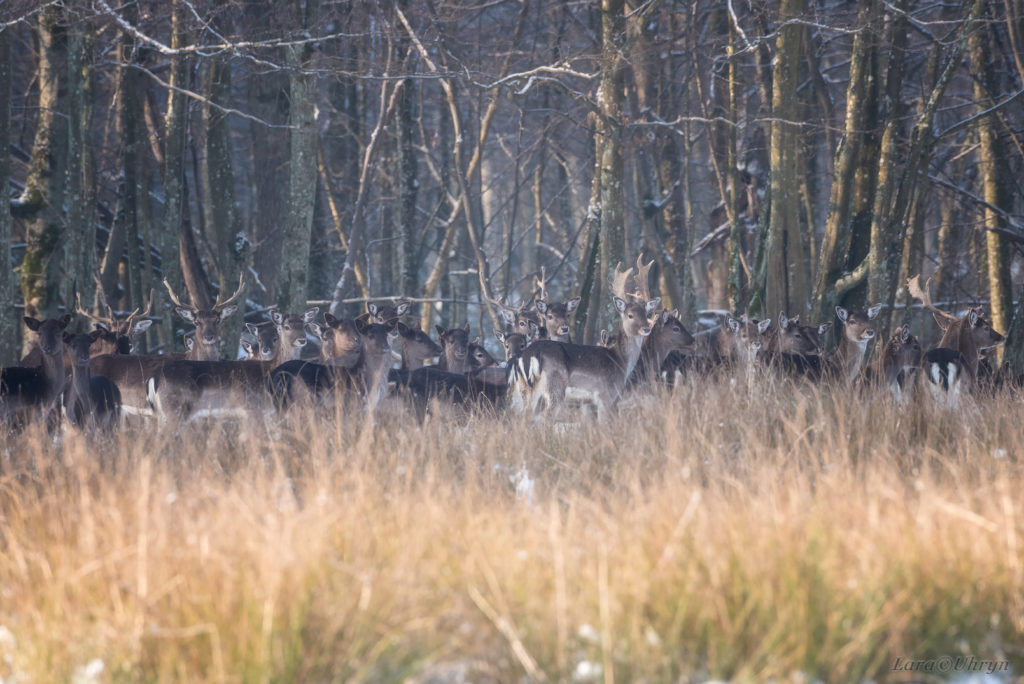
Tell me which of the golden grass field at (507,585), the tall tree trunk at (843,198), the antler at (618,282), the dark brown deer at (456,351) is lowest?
the dark brown deer at (456,351)

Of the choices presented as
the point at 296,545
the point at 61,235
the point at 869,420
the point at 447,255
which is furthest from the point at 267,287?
the point at 296,545

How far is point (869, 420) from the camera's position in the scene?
6.90 m

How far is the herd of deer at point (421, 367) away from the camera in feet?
30.0

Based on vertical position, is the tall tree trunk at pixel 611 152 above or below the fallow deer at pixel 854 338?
above

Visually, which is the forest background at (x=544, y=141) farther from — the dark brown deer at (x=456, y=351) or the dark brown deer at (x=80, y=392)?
the dark brown deer at (x=456, y=351)

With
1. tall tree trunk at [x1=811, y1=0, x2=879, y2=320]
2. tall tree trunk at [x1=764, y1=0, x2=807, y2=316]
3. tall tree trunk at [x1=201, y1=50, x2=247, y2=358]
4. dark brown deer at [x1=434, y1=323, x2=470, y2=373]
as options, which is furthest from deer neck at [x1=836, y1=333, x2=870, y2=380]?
tall tree trunk at [x1=201, y1=50, x2=247, y2=358]

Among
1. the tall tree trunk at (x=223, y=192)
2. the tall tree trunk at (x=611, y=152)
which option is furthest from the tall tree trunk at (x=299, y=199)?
the tall tree trunk at (x=611, y=152)

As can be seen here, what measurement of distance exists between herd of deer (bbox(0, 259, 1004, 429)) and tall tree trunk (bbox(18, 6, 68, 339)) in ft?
2.82

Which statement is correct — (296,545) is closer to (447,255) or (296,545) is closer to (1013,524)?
(1013,524)

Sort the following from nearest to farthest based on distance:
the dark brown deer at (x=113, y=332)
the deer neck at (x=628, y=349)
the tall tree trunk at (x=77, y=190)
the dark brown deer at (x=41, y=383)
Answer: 1. the dark brown deer at (x=41, y=383)
2. the deer neck at (x=628, y=349)
3. the dark brown deer at (x=113, y=332)
4. the tall tree trunk at (x=77, y=190)

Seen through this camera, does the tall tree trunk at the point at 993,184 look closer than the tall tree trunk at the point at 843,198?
No

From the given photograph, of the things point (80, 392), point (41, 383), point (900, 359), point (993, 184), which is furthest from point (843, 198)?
point (41, 383)

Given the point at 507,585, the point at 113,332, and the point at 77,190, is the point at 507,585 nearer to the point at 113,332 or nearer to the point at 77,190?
the point at 113,332

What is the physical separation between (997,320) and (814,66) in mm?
5554
